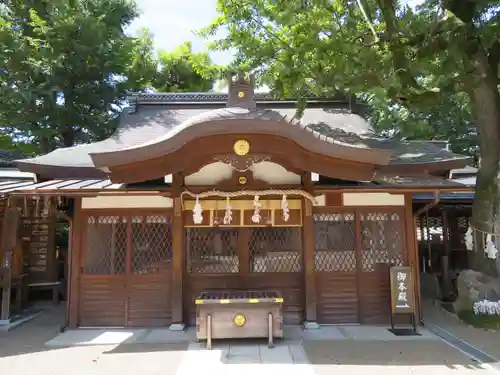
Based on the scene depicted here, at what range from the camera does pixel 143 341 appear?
626 cm

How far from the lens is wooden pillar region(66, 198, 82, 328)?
7160 mm

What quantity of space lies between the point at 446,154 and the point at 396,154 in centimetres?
96

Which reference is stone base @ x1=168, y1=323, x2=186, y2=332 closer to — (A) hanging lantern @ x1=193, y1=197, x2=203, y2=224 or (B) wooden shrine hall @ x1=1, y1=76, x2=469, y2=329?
(B) wooden shrine hall @ x1=1, y1=76, x2=469, y2=329

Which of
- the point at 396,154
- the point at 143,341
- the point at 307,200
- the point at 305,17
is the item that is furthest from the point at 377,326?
the point at 305,17

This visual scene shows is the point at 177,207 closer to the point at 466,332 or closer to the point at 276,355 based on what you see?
the point at 276,355

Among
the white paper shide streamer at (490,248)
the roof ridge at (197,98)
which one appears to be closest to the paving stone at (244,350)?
the white paper shide streamer at (490,248)

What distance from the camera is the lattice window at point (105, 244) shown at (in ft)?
23.9

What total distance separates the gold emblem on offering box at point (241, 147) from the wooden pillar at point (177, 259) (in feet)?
5.14

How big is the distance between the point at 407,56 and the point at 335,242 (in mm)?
4361

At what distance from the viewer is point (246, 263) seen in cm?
724

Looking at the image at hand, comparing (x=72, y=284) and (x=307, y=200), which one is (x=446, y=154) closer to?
(x=307, y=200)

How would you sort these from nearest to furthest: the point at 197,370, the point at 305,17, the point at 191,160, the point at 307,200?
the point at 197,370
the point at 191,160
the point at 307,200
the point at 305,17

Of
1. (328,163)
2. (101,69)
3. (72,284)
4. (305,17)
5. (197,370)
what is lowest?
(197,370)

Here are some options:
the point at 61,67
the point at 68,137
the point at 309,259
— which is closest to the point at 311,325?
the point at 309,259
